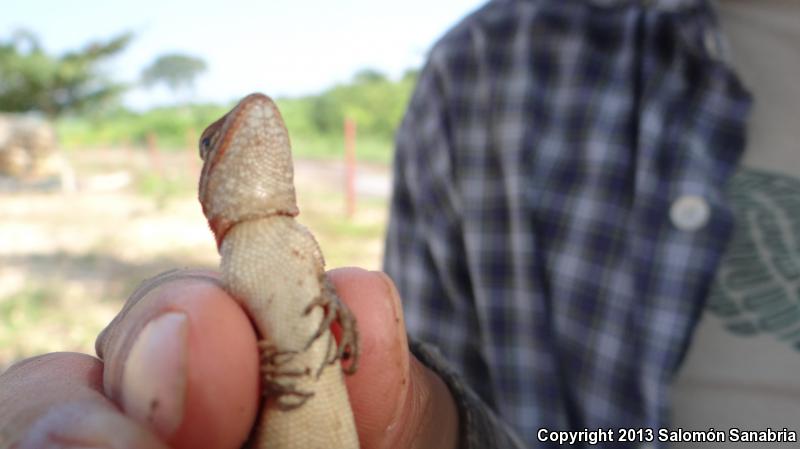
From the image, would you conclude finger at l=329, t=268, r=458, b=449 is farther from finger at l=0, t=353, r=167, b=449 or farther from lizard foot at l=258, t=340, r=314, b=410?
finger at l=0, t=353, r=167, b=449

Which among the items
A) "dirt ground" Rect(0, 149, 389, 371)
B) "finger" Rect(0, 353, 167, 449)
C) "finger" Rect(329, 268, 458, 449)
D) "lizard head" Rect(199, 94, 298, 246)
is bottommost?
"dirt ground" Rect(0, 149, 389, 371)

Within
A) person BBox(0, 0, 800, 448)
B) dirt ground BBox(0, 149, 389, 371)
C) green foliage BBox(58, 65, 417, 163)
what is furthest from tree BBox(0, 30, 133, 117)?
person BBox(0, 0, 800, 448)

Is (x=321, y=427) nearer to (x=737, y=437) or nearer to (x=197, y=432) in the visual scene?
(x=197, y=432)

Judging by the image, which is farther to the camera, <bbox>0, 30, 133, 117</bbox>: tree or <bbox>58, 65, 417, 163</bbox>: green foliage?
<bbox>58, 65, 417, 163</bbox>: green foliage

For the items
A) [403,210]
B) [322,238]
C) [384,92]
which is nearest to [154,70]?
[384,92]

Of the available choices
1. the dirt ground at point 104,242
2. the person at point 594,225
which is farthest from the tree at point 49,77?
the person at point 594,225

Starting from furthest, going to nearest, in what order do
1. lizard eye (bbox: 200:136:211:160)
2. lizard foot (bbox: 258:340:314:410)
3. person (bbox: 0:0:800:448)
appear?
person (bbox: 0:0:800:448)
lizard eye (bbox: 200:136:211:160)
lizard foot (bbox: 258:340:314:410)

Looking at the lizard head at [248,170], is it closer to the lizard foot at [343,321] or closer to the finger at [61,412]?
the lizard foot at [343,321]
